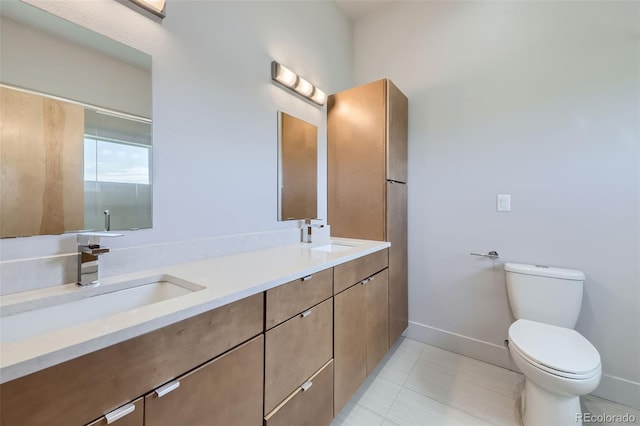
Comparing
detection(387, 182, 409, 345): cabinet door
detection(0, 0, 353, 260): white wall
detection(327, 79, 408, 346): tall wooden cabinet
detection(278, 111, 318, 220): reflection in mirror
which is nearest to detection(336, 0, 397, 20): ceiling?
detection(0, 0, 353, 260): white wall

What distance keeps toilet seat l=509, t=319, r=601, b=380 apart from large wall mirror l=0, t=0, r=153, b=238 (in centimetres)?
191

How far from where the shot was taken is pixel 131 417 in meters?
0.60

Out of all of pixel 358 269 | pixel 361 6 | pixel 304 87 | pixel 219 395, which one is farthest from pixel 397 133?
pixel 219 395

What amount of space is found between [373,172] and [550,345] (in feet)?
4.64

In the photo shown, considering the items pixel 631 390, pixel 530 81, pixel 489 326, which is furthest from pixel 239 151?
pixel 631 390

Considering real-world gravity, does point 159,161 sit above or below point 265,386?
above

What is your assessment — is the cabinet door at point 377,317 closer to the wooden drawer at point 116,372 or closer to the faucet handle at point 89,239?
the wooden drawer at point 116,372

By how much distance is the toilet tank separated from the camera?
1520 mm

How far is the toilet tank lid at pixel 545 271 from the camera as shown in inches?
60.1

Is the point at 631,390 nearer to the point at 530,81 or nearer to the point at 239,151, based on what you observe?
the point at 530,81

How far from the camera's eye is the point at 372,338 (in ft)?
5.34

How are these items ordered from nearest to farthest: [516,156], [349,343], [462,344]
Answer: [349,343] → [516,156] → [462,344]

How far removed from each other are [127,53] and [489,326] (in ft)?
8.95

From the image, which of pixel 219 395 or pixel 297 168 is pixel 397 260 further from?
pixel 219 395
